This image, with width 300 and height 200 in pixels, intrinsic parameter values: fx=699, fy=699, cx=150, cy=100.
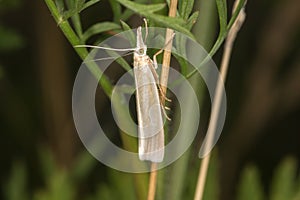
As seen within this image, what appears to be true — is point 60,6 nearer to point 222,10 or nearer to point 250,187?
point 222,10

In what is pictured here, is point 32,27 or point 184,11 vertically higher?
point 184,11

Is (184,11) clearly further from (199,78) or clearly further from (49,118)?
(49,118)

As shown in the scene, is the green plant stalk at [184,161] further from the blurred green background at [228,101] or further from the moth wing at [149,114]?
the blurred green background at [228,101]

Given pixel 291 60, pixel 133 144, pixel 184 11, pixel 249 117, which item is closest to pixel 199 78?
pixel 133 144

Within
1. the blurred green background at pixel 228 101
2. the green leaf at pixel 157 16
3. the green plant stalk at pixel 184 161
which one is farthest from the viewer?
the blurred green background at pixel 228 101

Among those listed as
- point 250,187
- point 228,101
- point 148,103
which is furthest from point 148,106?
point 228,101

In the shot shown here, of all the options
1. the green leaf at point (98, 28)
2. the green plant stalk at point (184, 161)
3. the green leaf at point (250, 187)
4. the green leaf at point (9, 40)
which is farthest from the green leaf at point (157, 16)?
the green leaf at point (9, 40)

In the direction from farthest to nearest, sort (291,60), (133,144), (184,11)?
(291,60) → (133,144) → (184,11)
